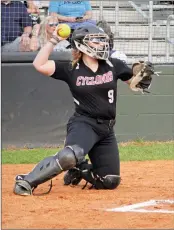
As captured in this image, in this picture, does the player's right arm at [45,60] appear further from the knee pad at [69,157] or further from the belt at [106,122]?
the knee pad at [69,157]

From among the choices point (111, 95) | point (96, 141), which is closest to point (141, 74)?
point (111, 95)

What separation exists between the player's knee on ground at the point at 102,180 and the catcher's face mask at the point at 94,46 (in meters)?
1.30

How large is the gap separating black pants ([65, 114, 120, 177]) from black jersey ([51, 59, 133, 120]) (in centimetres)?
10

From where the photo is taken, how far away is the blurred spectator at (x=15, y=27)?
450 inches

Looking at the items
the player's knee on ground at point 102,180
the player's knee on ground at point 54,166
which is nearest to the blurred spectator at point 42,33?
the player's knee on ground at point 102,180

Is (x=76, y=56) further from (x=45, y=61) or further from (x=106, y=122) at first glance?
(x=106, y=122)

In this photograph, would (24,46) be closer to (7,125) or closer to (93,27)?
(7,125)

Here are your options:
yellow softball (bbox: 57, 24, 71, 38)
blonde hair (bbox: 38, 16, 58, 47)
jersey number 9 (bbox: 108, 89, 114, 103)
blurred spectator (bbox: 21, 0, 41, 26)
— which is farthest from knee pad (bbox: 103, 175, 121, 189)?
blurred spectator (bbox: 21, 0, 41, 26)

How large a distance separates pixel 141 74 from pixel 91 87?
568 millimetres

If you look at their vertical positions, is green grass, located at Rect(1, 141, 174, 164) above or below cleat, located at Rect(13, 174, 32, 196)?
below

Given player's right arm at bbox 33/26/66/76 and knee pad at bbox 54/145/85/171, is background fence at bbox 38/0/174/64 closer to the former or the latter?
player's right arm at bbox 33/26/66/76

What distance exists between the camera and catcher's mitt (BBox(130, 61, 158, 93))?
7.15m

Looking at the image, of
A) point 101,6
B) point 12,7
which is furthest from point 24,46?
point 101,6

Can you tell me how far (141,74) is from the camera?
7195 mm
